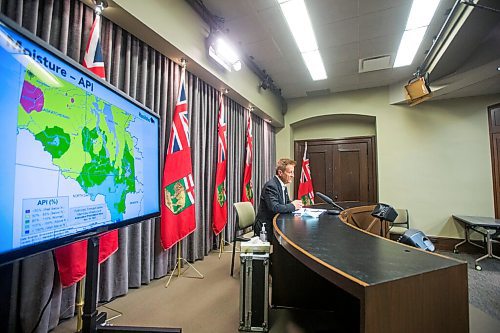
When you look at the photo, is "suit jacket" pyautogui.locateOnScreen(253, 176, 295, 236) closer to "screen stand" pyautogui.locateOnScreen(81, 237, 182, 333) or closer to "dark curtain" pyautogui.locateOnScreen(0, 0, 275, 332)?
"dark curtain" pyautogui.locateOnScreen(0, 0, 275, 332)

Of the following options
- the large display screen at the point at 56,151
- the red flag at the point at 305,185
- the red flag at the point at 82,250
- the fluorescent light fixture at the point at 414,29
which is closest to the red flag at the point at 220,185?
the red flag at the point at 82,250

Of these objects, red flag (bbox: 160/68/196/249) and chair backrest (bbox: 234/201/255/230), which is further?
chair backrest (bbox: 234/201/255/230)

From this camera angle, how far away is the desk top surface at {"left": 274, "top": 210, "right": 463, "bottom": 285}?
2.65ft

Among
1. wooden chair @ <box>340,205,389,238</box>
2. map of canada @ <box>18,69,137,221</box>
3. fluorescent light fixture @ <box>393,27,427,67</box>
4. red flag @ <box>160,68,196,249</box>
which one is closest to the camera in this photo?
map of canada @ <box>18,69,137,221</box>

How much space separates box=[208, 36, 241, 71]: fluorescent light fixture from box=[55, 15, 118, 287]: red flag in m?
1.39

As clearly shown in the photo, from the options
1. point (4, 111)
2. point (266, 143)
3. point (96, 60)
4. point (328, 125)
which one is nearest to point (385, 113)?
point (328, 125)

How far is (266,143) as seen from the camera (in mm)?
5375

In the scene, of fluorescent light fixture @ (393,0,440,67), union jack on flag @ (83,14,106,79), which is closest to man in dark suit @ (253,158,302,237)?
union jack on flag @ (83,14,106,79)

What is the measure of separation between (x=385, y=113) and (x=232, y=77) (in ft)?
11.0

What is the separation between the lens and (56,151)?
888 millimetres

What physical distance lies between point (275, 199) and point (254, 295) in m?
0.98

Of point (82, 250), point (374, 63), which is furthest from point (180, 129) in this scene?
point (374, 63)

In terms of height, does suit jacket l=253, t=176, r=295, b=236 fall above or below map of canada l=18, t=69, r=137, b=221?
below

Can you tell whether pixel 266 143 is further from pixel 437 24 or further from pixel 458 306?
pixel 458 306
